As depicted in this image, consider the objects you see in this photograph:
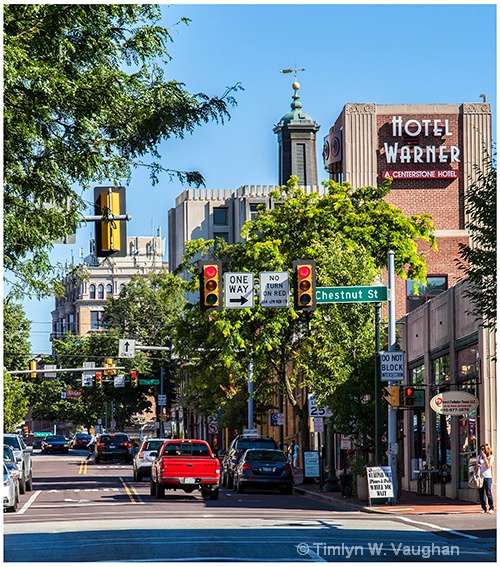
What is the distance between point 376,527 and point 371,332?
17.3 metres

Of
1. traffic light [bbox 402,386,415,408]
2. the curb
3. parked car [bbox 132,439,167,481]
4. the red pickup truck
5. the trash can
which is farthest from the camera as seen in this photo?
parked car [bbox 132,439,167,481]

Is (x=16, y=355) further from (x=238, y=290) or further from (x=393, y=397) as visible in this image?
(x=393, y=397)

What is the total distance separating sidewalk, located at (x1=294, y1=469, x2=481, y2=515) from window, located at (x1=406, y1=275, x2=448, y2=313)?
2037 cm

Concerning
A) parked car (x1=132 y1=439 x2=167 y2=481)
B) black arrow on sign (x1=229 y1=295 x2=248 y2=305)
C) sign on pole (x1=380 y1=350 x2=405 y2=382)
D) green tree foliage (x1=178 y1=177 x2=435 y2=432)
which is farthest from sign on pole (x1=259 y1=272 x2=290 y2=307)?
parked car (x1=132 y1=439 x2=167 y2=481)

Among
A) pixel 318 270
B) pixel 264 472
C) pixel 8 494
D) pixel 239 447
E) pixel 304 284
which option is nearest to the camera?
pixel 304 284

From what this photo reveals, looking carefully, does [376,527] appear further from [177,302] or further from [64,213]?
[177,302]

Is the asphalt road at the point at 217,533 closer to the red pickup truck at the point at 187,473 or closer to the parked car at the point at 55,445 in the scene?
the red pickup truck at the point at 187,473

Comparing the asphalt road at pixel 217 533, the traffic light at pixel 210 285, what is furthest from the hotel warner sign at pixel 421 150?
the traffic light at pixel 210 285

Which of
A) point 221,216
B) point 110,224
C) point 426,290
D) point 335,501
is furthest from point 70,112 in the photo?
point 221,216

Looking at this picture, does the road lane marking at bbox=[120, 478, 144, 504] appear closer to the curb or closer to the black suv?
the black suv

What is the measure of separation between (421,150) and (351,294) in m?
31.0

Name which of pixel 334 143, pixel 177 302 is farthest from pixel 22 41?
pixel 177 302

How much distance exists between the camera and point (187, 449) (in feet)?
120

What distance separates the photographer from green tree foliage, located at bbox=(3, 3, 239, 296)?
17609mm
